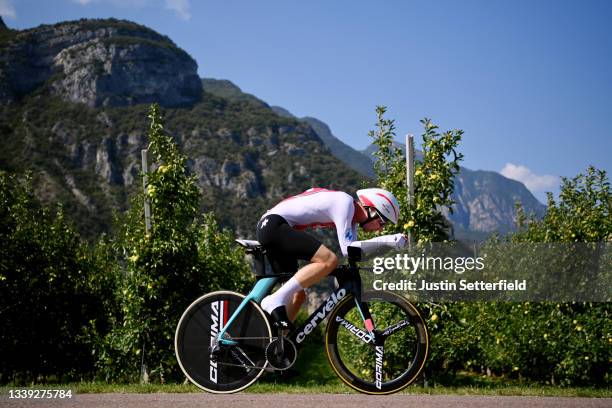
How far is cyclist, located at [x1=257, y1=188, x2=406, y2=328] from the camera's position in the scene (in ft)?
17.4

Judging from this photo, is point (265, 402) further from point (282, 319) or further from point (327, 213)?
point (327, 213)

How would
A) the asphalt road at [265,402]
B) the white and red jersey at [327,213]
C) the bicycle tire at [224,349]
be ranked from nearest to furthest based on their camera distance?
1. the white and red jersey at [327,213]
2. the bicycle tire at [224,349]
3. the asphalt road at [265,402]

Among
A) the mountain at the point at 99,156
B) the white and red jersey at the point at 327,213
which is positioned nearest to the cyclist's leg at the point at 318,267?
the white and red jersey at the point at 327,213

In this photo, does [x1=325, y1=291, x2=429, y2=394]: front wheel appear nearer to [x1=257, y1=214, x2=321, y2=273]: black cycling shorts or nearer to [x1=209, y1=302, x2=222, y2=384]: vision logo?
[x1=257, y1=214, x2=321, y2=273]: black cycling shorts

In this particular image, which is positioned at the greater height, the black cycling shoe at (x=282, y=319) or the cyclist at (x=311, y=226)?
the cyclist at (x=311, y=226)

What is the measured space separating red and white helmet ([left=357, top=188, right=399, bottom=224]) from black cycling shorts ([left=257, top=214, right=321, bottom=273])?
592 mm

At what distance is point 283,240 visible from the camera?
18.3 feet

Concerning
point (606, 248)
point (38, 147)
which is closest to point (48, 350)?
point (606, 248)

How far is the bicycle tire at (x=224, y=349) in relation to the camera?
5980 mm

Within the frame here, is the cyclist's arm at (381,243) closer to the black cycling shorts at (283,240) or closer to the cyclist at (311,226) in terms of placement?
the cyclist at (311,226)

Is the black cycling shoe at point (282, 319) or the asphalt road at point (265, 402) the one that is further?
the asphalt road at point (265, 402)

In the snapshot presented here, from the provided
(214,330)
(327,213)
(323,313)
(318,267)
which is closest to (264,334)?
(214,330)

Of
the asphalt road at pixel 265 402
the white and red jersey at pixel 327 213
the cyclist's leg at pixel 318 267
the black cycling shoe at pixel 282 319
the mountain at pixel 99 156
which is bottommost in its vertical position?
the asphalt road at pixel 265 402

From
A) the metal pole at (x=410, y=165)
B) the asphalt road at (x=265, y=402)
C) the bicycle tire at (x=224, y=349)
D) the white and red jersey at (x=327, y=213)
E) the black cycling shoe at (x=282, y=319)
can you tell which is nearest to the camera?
the white and red jersey at (x=327, y=213)
